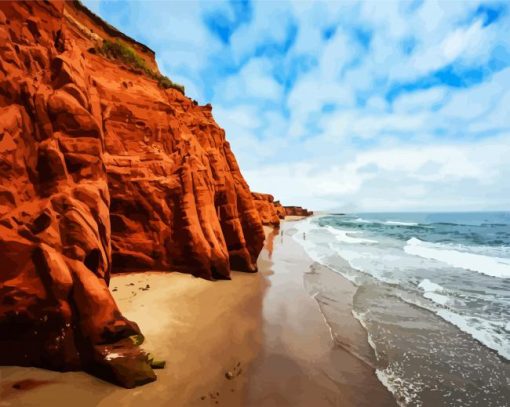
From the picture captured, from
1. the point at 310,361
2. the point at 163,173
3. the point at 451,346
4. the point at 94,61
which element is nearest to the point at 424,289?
the point at 451,346

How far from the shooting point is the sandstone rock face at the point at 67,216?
6.23 m

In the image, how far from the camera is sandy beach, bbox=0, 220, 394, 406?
5.89 meters

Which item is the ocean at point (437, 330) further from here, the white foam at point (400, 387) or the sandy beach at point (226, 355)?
the sandy beach at point (226, 355)

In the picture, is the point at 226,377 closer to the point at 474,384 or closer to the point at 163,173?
the point at 474,384

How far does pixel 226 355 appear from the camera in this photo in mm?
7953

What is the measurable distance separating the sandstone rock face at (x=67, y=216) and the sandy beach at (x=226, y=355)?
1.91 feet

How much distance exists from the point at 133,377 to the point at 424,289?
1698 cm

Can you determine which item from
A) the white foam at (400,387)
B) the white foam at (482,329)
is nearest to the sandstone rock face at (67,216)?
the white foam at (400,387)

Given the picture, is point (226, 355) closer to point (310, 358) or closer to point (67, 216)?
point (310, 358)

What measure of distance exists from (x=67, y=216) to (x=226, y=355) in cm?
567

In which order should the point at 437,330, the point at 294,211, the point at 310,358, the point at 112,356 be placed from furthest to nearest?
1. the point at 294,211
2. the point at 437,330
3. the point at 310,358
4. the point at 112,356

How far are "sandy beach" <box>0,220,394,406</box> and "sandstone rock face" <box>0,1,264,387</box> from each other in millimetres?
584

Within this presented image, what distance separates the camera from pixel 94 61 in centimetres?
1562

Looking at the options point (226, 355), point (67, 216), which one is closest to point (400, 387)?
point (226, 355)
